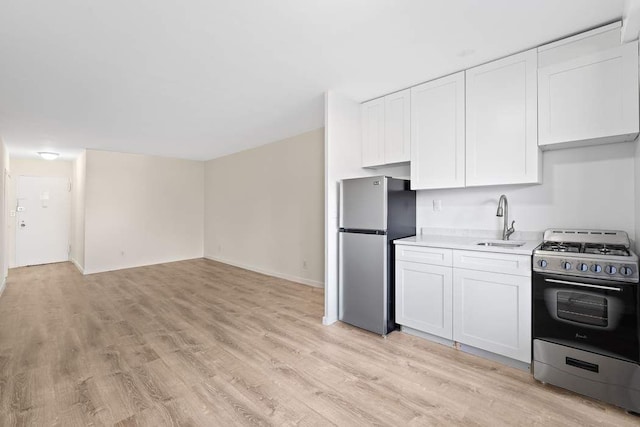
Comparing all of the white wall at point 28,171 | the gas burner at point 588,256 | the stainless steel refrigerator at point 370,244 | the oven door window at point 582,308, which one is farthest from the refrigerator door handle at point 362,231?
the white wall at point 28,171

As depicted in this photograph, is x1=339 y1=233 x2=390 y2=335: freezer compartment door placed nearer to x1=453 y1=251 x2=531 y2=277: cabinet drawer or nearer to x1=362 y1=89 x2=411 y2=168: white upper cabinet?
x1=453 y1=251 x2=531 y2=277: cabinet drawer

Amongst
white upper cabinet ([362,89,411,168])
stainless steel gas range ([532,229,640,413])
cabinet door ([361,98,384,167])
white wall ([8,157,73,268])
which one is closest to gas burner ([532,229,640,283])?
stainless steel gas range ([532,229,640,413])

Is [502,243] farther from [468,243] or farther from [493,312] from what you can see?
[493,312]

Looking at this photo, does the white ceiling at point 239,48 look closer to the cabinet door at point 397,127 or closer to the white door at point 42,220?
the cabinet door at point 397,127

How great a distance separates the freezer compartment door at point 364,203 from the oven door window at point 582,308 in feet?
4.65

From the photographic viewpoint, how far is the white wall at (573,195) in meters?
2.24

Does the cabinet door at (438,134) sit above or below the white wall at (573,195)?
above

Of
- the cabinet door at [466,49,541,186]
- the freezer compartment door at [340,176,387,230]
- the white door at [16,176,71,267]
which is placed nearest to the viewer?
the cabinet door at [466,49,541,186]

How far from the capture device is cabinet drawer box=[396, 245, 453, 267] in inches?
101

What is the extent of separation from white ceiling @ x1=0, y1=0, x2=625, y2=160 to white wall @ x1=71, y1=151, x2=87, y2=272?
7.47 ft

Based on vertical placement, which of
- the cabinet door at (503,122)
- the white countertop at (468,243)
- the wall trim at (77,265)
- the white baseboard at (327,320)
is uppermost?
the cabinet door at (503,122)

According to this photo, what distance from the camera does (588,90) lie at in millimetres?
2127

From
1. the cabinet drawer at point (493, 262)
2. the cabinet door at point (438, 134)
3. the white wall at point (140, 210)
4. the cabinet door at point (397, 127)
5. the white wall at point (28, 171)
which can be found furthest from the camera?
the white wall at point (28, 171)

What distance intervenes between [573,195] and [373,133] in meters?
1.93
